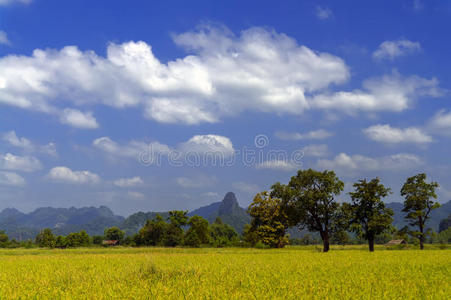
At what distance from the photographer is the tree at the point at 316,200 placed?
50469mm

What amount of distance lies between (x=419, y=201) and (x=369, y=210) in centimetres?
1350

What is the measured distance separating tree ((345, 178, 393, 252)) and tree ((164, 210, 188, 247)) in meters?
44.4

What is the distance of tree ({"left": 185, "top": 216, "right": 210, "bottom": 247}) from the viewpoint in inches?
2955

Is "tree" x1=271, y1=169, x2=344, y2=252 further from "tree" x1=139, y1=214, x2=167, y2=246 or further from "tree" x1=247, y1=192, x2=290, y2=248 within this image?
"tree" x1=139, y1=214, x2=167, y2=246

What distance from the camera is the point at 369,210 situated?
52.5 m

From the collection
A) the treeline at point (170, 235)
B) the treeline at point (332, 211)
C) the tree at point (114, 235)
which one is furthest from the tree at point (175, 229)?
the tree at point (114, 235)

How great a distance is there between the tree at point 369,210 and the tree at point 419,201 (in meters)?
9.79

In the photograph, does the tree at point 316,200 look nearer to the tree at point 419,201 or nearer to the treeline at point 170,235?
the tree at point 419,201

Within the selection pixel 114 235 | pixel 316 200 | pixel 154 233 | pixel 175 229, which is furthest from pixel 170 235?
pixel 114 235

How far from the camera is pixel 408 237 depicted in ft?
194

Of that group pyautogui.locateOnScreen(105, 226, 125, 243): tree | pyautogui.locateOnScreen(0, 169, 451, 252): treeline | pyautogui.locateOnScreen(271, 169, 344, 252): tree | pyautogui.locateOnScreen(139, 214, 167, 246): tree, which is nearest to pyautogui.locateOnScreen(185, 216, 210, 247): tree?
pyautogui.locateOnScreen(139, 214, 167, 246): tree

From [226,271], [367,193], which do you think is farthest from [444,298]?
[367,193]

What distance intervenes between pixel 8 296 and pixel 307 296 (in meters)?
11.7

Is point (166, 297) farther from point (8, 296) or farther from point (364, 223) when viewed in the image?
point (364, 223)
